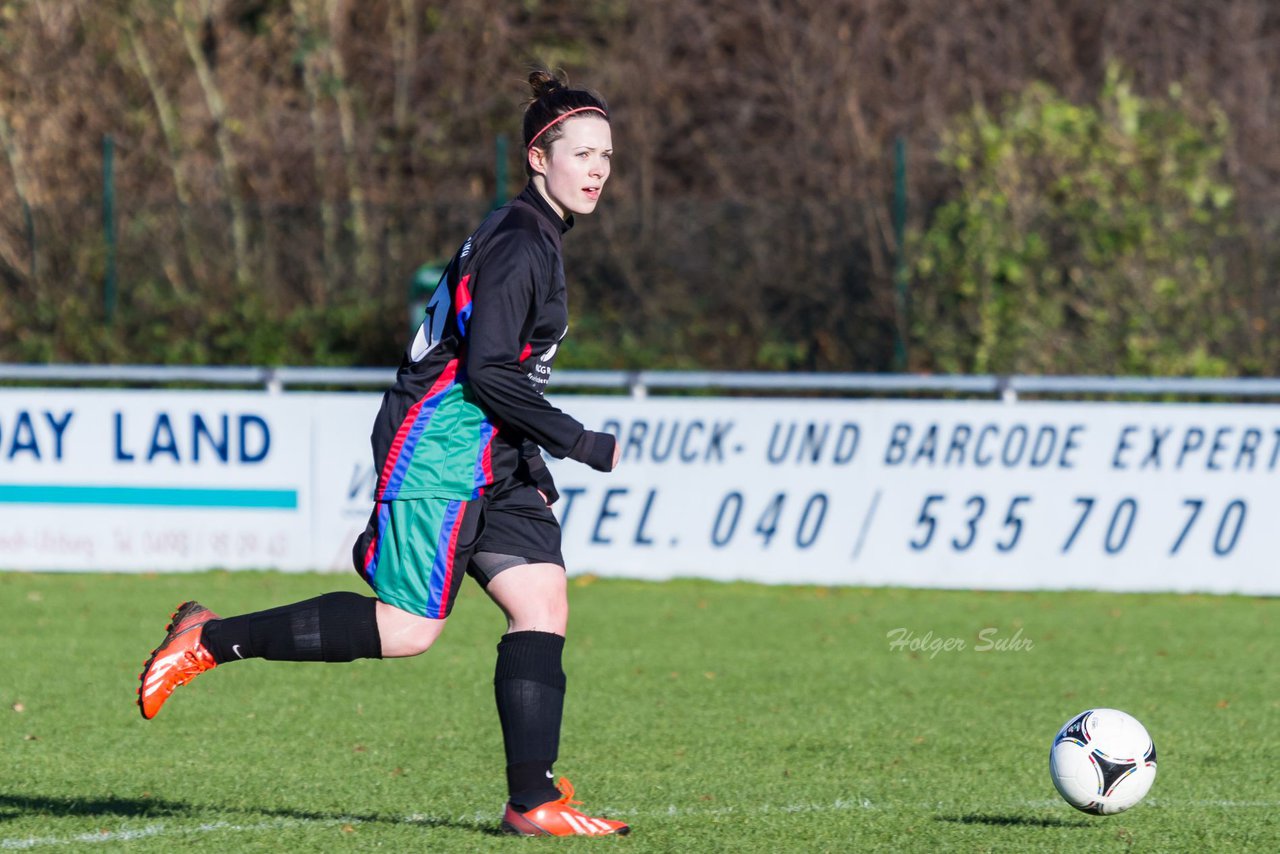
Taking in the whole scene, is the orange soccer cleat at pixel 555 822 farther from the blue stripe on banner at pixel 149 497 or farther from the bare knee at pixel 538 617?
the blue stripe on banner at pixel 149 497

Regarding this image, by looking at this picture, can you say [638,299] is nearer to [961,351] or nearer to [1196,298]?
[961,351]

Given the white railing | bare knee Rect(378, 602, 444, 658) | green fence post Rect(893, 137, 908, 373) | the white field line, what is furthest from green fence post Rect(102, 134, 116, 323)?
bare knee Rect(378, 602, 444, 658)

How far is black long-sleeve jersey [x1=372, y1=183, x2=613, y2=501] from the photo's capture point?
4.72 m

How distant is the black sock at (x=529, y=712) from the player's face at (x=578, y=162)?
1172mm

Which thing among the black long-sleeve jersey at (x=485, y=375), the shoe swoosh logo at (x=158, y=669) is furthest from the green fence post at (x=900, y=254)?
the shoe swoosh logo at (x=158, y=669)

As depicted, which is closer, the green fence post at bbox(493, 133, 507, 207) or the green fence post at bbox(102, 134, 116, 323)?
the green fence post at bbox(493, 133, 507, 207)

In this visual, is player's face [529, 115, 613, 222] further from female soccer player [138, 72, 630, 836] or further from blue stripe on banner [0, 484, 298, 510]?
blue stripe on banner [0, 484, 298, 510]

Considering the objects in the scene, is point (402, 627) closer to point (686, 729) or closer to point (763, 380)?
point (686, 729)

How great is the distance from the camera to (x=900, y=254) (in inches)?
597

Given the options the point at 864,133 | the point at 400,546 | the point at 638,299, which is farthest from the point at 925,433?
the point at 864,133

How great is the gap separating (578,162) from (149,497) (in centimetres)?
731

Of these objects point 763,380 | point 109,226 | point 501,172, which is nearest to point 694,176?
point 501,172

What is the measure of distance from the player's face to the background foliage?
10474mm

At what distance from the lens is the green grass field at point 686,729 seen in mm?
5227
